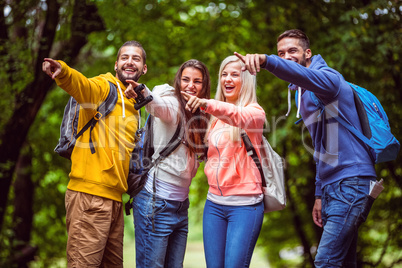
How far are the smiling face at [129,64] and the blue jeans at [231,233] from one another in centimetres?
113

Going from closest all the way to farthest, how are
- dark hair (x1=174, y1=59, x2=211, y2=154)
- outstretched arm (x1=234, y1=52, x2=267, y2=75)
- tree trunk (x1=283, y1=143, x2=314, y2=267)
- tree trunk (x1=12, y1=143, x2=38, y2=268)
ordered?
outstretched arm (x1=234, y1=52, x2=267, y2=75)
dark hair (x1=174, y1=59, x2=211, y2=154)
tree trunk (x1=283, y1=143, x2=314, y2=267)
tree trunk (x1=12, y1=143, x2=38, y2=268)

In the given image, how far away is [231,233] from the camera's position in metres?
3.01

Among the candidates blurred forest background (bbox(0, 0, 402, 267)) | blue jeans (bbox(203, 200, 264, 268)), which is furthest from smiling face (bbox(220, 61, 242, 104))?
blurred forest background (bbox(0, 0, 402, 267))

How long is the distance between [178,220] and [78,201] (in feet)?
2.34

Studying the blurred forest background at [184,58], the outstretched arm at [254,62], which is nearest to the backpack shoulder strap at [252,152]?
the outstretched arm at [254,62]

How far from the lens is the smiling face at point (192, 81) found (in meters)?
3.33

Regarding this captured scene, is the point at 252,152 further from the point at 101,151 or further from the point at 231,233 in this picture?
the point at 101,151

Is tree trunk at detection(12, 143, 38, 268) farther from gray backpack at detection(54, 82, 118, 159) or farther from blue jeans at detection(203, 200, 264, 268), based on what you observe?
blue jeans at detection(203, 200, 264, 268)

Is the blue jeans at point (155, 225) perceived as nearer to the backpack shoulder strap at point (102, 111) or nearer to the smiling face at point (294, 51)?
the backpack shoulder strap at point (102, 111)

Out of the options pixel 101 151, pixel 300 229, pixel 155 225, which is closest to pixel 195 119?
pixel 101 151

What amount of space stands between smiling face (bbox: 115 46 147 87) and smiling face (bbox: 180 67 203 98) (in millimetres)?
351

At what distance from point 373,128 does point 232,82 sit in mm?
1036

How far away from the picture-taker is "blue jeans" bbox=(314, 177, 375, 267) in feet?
9.11

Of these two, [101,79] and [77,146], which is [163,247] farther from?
[101,79]
